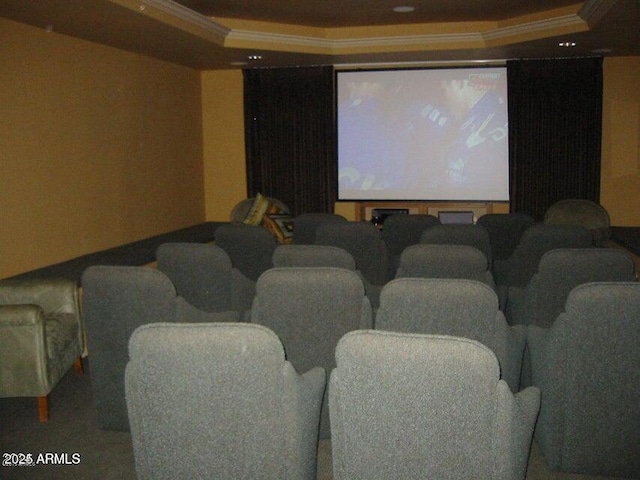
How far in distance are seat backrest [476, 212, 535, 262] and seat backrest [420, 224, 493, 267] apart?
39.0 inches

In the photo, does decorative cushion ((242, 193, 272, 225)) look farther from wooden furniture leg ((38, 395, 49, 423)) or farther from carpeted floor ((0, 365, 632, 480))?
wooden furniture leg ((38, 395, 49, 423))

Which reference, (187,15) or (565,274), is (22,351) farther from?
(187,15)

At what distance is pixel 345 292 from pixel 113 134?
467cm

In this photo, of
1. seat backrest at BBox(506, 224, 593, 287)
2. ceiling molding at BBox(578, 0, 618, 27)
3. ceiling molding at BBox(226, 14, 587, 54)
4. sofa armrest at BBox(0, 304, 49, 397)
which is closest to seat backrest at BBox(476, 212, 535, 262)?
seat backrest at BBox(506, 224, 593, 287)

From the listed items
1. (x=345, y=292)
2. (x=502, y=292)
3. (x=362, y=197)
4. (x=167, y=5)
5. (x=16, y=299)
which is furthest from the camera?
(x=362, y=197)

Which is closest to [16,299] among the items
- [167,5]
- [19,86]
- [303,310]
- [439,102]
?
[19,86]

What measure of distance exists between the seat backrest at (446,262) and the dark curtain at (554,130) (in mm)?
5304

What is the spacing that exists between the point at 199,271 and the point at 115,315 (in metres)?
0.95

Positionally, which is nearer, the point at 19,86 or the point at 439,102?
the point at 19,86

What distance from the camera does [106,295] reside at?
9.79 ft

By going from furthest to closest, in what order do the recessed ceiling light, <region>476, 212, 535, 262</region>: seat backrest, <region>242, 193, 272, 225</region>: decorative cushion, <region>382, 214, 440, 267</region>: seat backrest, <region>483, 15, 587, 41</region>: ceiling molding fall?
<region>242, 193, 272, 225</region>: decorative cushion < the recessed ceiling light < <region>483, 15, 587, 41</region>: ceiling molding < <region>382, 214, 440, 267</region>: seat backrest < <region>476, 212, 535, 262</region>: seat backrest

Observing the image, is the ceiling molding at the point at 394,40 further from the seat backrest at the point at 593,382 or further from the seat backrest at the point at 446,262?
the seat backrest at the point at 593,382

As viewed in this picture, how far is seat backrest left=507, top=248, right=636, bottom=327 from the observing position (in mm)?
3219

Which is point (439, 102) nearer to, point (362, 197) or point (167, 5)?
point (362, 197)
